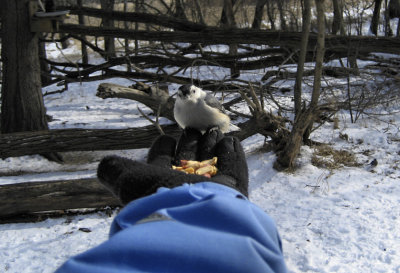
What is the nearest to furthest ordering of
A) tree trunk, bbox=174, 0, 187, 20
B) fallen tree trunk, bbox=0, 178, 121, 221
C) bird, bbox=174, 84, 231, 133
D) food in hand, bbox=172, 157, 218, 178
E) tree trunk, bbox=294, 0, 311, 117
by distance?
1. food in hand, bbox=172, 157, 218, 178
2. bird, bbox=174, 84, 231, 133
3. fallen tree trunk, bbox=0, 178, 121, 221
4. tree trunk, bbox=294, 0, 311, 117
5. tree trunk, bbox=174, 0, 187, 20

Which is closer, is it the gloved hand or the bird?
the gloved hand

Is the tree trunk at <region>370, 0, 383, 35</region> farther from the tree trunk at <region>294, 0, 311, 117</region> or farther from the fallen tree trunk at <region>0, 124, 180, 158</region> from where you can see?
the fallen tree trunk at <region>0, 124, 180, 158</region>

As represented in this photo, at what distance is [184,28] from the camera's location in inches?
256

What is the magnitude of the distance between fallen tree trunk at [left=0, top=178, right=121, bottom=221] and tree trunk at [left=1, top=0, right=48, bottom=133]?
2.35 meters

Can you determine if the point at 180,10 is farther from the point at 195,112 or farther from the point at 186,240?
the point at 186,240

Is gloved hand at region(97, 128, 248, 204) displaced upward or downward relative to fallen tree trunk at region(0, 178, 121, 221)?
upward

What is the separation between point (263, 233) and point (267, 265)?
72 millimetres

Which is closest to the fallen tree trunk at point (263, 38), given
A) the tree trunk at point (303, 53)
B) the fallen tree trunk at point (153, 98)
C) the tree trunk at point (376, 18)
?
the tree trunk at point (303, 53)

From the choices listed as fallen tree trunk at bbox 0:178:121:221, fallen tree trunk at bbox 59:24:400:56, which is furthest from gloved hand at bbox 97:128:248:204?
fallen tree trunk at bbox 59:24:400:56

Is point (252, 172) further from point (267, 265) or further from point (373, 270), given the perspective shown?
point (267, 265)

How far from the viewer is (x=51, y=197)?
396cm

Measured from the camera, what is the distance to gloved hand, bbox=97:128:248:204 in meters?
1.18

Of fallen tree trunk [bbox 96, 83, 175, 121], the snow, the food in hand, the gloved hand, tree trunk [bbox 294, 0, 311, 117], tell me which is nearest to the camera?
the gloved hand

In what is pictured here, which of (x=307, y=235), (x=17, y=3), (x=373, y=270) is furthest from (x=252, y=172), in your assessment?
(x=17, y=3)
